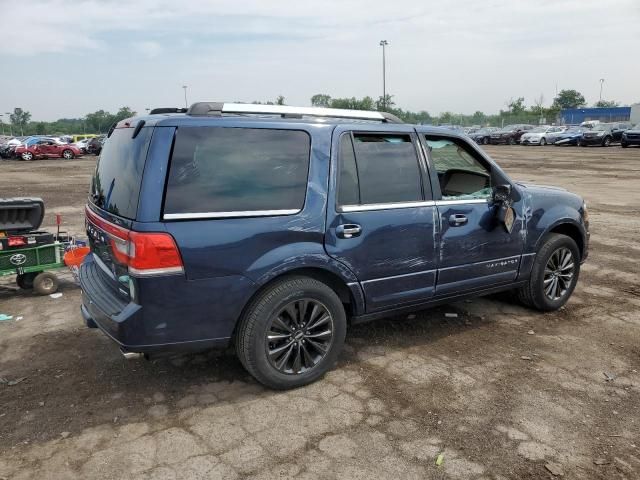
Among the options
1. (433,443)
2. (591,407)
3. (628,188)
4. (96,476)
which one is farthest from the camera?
(628,188)

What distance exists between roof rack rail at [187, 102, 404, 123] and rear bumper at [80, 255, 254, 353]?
1.11m

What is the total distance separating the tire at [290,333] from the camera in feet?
11.2

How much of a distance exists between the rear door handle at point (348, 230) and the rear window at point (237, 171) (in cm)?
33

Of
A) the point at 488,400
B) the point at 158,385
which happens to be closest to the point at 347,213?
the point at 488,400

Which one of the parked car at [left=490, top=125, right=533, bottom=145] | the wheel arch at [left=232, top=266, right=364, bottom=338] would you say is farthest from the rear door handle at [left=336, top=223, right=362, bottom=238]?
the parked car at [left=490, top=125, right=533, bottom=145]

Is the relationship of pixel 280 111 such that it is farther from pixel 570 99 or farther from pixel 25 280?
pixel 570 99

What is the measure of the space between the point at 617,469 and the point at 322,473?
5.14 ft

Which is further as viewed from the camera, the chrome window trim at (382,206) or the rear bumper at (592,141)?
the rear bumper at (592,141)

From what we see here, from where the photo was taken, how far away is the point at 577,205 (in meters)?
5.20

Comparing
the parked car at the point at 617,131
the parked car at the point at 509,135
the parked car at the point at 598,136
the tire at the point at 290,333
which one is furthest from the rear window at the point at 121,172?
the parked car at the point at 509,135

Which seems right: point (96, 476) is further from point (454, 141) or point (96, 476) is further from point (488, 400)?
point (454, 141)

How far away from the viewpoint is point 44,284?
583cm

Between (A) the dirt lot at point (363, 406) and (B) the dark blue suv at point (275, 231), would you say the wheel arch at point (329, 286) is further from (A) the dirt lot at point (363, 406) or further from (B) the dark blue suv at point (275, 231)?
(A) the dirt lot at point (363, 406)

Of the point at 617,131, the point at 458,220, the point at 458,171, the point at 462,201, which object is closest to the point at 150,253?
the point at 458,220
